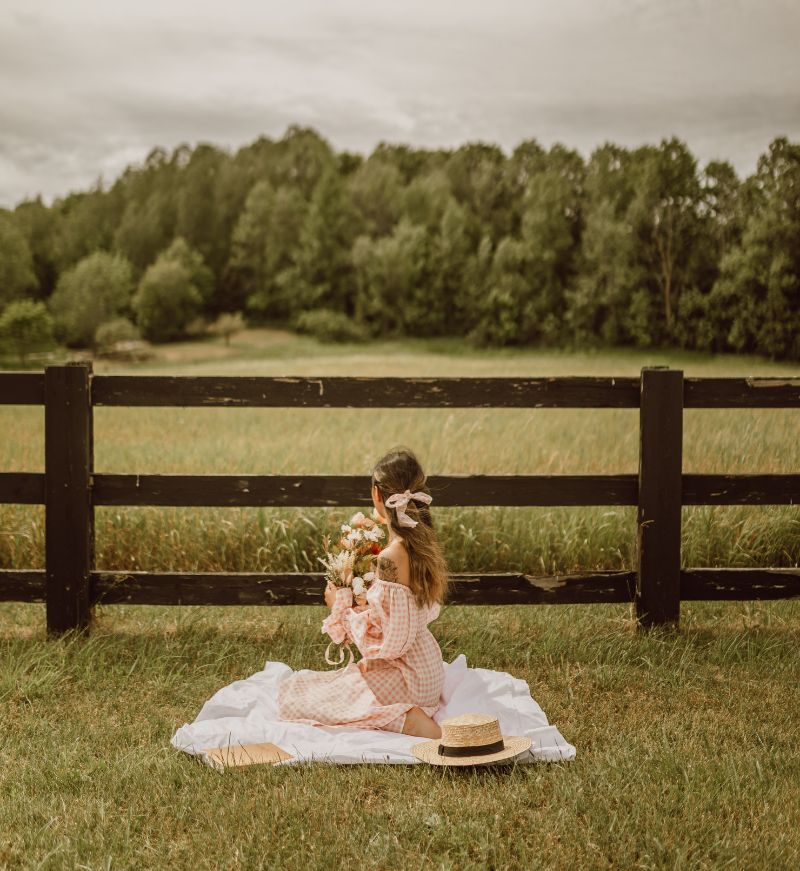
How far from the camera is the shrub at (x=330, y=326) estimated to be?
1335 inches

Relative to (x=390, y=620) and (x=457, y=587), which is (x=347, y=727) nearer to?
(x=390, y=620)

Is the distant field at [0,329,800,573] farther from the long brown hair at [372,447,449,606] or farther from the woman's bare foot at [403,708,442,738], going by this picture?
the woman's bare foot at [403,708,442,738]

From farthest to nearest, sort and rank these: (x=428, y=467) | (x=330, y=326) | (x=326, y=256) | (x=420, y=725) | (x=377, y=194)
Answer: (x=326, y=256), (x=377, y=194), (x=330, y=326), (x=428, y=467), (x=420, y=725)

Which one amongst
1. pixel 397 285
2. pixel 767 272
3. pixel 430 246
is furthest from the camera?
pixel 397 285

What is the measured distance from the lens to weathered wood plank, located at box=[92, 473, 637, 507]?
488 cm

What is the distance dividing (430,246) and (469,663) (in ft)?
93.8

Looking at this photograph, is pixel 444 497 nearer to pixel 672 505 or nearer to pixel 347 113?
pixel 672 505

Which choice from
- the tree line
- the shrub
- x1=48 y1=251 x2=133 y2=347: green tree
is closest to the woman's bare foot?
the tree line

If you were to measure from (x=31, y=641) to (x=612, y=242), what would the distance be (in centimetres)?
2044

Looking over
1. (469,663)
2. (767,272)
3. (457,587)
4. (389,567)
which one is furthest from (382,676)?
(767,272)

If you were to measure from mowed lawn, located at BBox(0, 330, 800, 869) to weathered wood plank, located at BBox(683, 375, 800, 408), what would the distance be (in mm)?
1266

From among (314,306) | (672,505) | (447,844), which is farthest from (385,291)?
(447,844)

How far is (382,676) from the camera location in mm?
3986

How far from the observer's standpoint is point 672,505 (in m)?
4.97
